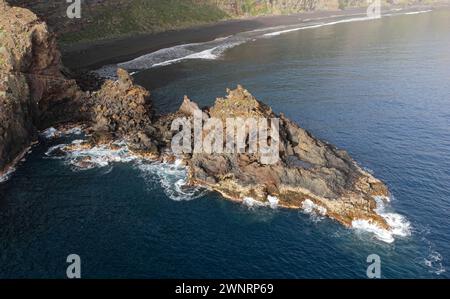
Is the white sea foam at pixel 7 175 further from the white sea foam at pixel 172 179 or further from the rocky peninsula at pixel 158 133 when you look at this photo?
the white sea foam at pixel 172 179

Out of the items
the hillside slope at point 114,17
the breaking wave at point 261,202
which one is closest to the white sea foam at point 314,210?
the breaking wave at point 261,202

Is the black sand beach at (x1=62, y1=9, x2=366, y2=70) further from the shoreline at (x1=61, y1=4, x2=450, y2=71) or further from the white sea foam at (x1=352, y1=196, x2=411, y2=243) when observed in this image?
the white sea foam at (x1=352, y1=196, x2=411, y2=243)

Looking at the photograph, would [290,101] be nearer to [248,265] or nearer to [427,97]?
[427,97]

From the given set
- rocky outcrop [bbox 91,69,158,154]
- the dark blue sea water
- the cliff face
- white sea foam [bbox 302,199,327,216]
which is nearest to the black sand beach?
the cliff face

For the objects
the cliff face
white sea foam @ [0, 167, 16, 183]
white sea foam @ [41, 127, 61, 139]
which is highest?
the cliff face

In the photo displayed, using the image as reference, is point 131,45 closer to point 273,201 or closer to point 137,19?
point 137,19
